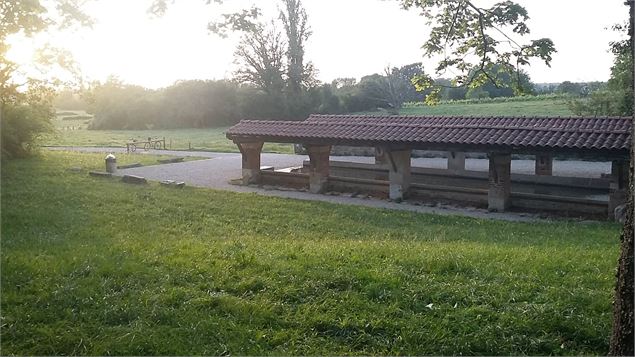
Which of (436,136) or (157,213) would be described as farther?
(436,136)

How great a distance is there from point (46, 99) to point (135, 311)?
875 inches

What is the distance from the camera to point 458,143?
47.1 feet

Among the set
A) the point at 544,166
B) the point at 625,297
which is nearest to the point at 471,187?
the point at 544,166

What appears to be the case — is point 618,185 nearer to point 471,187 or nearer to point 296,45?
point 471,187

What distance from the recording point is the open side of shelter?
42.4 ft

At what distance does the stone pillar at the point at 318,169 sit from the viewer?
17047 mm

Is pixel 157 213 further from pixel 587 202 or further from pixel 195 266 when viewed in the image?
pixel 587 202

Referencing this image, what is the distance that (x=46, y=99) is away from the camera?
958 inches

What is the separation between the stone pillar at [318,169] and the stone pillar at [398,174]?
216cm

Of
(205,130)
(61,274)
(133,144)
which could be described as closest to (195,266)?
(61,274)

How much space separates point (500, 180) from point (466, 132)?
1519mm

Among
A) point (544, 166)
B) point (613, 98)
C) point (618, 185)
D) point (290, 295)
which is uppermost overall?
point (613, 98)

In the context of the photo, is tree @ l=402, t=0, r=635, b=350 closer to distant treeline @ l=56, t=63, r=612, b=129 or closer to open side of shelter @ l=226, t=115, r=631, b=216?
open side of shelter @ l=226, t=115, r=631, b=216

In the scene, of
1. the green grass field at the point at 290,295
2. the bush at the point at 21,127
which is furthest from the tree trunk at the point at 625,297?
the bush at the point at 21,127
